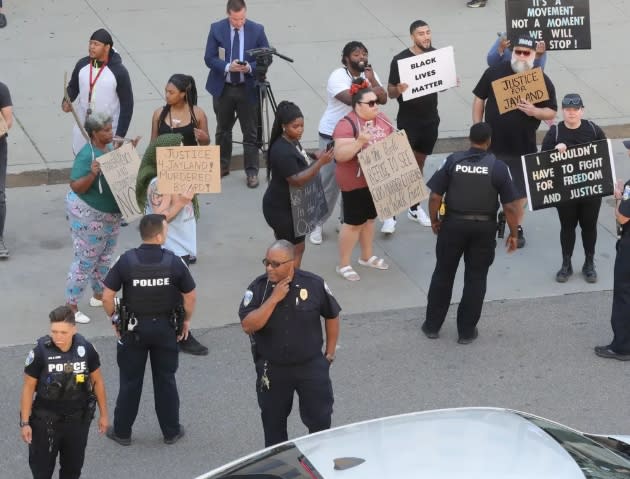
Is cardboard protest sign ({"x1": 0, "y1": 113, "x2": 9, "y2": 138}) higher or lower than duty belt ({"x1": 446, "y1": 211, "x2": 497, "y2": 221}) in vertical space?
higher

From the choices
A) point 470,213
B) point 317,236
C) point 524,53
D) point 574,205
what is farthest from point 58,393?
point 524,53

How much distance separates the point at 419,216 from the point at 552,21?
7.22 ft

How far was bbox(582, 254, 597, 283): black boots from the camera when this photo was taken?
1084 centimetres

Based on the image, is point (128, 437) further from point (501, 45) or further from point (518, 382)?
point (501, 45)

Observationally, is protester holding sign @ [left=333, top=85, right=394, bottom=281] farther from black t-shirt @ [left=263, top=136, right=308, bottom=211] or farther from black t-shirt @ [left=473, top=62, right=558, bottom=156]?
black t-shirt @ [left=473, top=62, right=558, bottom=156]

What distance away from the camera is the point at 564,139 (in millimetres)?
10570

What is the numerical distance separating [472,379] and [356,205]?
6.57 feet

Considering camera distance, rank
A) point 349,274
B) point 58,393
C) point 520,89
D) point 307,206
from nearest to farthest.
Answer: point 58,393 → point 307,206 → point 349,274 → point 520,89

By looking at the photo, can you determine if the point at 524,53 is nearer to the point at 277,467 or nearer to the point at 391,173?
the point at 391,173

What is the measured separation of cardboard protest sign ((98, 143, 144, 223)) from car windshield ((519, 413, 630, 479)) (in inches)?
167

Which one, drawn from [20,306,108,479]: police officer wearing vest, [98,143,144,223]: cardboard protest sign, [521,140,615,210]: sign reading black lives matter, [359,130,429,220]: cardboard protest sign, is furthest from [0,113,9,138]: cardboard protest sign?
[521,140,615,210]: sign reading black lives matter

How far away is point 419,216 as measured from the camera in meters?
12.0

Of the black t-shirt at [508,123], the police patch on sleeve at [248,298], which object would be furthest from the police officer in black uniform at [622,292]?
the police patch on sleeve at [248,298]

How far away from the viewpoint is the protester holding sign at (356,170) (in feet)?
33.2
